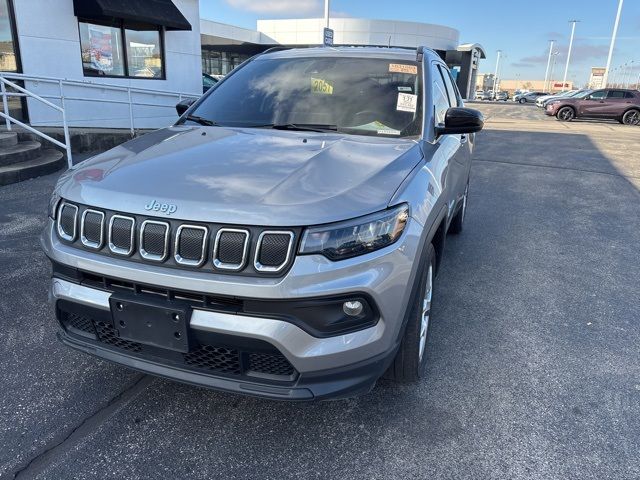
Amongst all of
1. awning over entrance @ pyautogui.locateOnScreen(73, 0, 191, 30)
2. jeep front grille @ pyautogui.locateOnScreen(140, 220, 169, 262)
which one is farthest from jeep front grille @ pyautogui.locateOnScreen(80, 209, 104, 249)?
awning over entrance @ pyautogui.locateOnScreen(73, 0, 191, 30)

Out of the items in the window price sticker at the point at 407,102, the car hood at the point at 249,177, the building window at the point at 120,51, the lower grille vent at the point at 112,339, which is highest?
the building window at the point at 120,51

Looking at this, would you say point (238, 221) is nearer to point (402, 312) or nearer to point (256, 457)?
point (402, 312)

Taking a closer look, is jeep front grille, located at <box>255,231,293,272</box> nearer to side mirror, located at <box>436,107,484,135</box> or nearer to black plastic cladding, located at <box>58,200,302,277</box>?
black plastic cladding, located at <box>58,200,302,277</box>

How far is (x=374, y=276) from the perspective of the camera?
199 cm

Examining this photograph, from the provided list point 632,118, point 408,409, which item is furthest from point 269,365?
point 632,118

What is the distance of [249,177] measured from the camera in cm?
223

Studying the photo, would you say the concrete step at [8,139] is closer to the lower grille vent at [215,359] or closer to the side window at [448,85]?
the side window at [448,85]

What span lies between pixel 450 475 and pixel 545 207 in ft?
19.3

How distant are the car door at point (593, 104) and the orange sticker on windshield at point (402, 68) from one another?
25789 millimetres

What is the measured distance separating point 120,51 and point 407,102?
413 inches

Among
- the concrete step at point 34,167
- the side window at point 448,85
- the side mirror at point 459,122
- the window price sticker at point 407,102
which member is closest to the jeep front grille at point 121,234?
the window price sticker at point 407,102

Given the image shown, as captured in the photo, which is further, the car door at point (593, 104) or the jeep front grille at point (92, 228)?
the car door at point (593, 104)

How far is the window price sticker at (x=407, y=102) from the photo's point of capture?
3.14m

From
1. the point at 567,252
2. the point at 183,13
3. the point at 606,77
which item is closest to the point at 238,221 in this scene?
the point at 567,252
